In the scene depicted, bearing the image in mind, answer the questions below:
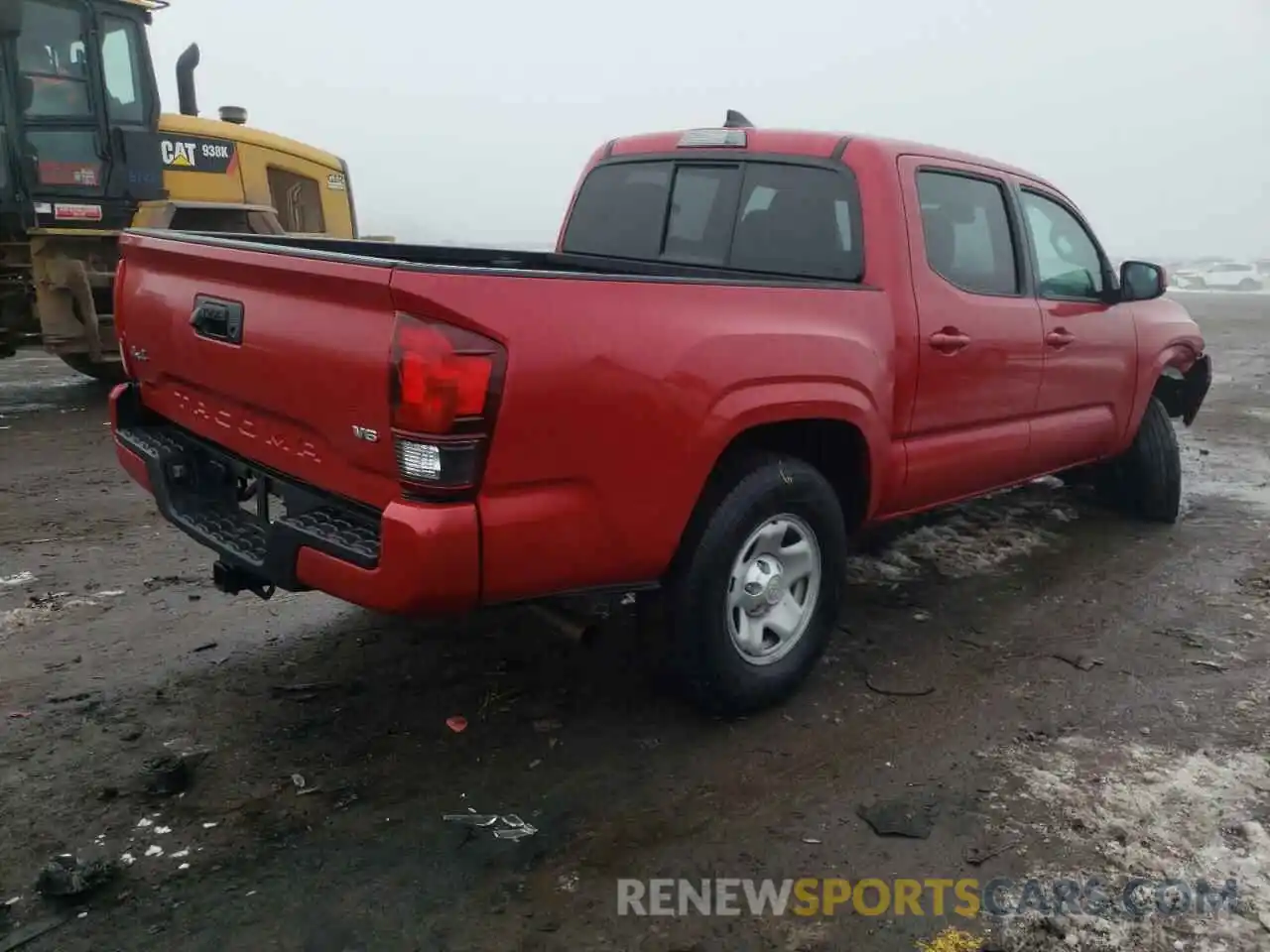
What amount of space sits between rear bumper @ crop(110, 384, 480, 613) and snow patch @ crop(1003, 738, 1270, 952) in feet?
5.35

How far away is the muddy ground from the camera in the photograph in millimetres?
2455

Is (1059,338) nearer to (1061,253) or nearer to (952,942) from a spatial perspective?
(1061,253)

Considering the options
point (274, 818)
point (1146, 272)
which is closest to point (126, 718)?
point (274, 818)

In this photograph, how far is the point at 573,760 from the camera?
316 centimetres

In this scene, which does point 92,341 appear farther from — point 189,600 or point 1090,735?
point 1090,735

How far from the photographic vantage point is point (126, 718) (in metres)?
3.31

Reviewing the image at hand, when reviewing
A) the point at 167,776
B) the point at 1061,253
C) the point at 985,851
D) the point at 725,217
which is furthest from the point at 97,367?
the point at 985,851

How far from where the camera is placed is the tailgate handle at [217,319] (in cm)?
297

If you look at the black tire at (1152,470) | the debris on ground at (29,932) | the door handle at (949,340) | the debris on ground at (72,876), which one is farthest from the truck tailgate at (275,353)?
the black tire at (1152,470)

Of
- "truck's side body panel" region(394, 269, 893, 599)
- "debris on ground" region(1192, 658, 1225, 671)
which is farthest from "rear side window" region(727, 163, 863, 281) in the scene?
"debris on ground" region(1192, 658, 1225, 671)

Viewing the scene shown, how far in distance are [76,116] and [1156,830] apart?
9035mm

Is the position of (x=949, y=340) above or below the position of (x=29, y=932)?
above

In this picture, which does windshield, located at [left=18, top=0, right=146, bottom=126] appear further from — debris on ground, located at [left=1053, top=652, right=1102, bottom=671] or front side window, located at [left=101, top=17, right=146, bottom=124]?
debris on ground, located at [left=1053, top=652, right=1102, bottom=671]

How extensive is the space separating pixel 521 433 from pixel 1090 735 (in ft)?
7.24
